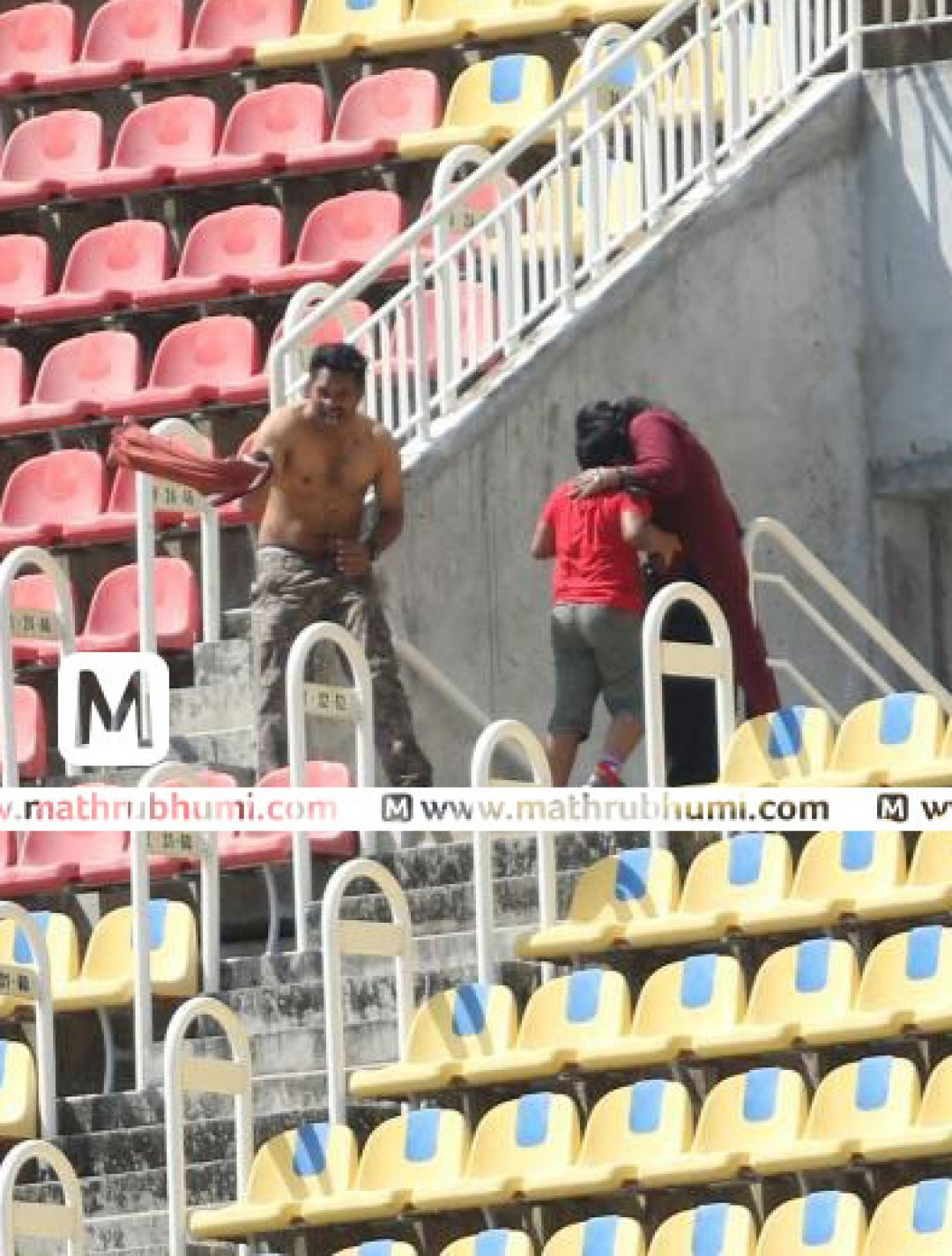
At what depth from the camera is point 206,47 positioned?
89.2 ft

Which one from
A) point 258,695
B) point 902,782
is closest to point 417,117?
point 258,695

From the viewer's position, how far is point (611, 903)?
803 inches

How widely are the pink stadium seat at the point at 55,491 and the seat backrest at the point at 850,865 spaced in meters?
4.92

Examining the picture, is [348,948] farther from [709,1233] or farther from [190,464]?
[190,464]

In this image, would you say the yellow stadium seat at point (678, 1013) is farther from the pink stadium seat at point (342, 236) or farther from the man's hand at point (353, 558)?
the pink stadium seat at point (342, 236)

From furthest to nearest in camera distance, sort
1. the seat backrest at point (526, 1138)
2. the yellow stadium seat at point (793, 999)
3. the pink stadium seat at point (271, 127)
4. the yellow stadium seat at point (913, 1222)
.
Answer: the pink stadium seat at point (271, 127) < the seat backrest at point (526, 1138) < the yellow stadium seat at point (793, 999) < the yellow stadium seat at point (913, 1222)

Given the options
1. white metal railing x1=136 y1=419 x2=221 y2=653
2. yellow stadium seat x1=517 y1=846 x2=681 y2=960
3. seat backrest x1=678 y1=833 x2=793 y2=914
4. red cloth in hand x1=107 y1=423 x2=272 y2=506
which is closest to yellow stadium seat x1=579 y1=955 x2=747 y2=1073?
seat backrest x1=678 y1=833 x2=793 y2=914

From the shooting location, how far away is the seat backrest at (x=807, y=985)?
19.5m

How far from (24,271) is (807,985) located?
7339mm

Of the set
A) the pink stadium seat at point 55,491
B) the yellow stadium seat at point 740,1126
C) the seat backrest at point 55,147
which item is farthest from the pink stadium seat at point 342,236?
the yellow stadium seat at point 740,1126

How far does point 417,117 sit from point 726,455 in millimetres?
2243

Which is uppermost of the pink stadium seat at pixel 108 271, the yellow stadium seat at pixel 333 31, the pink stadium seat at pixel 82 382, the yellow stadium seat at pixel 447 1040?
the yellow stadium seat at pixel 333 31

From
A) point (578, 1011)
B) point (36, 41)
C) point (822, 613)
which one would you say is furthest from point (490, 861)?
point (36, 41)

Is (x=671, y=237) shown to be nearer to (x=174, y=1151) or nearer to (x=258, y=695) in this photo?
(x=258, y=695)
